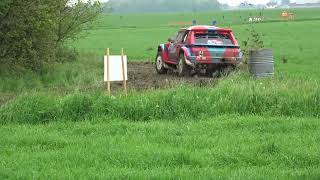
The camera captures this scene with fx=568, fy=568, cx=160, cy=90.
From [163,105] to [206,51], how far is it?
7.55 meters

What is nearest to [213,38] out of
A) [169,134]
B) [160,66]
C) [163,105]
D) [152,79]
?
[152,79]

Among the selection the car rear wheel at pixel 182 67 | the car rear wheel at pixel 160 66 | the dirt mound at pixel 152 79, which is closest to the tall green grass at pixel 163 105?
the dirt mound at pixel 152 79

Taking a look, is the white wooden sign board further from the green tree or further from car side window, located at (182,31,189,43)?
car side window, located at (182,31,189,43)

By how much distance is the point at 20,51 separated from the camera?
17672mm

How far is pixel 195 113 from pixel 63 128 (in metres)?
2.53

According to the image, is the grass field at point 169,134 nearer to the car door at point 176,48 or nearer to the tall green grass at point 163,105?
the tall green grass at point 163,105

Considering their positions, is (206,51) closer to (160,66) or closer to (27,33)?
(160,66)

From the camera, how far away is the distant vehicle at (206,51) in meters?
18.1

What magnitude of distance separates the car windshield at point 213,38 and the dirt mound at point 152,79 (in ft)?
3.85

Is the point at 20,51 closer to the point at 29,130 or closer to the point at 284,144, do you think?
the point at 29,130

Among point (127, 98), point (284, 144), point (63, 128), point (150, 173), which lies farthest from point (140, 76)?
point (150, 173)

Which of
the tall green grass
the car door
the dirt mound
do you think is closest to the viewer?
the tall green grass

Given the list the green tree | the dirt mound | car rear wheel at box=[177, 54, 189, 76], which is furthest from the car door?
the green tree

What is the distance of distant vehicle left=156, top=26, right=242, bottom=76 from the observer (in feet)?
59.3
